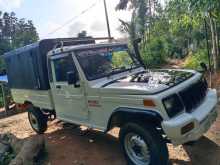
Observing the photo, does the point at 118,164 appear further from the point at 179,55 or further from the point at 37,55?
the point at 179,55

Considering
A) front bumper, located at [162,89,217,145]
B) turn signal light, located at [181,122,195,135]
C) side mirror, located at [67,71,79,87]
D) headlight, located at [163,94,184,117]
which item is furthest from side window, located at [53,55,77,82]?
turn signal light, located at [181,122,195,135]

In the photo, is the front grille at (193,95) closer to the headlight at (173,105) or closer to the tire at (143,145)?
the headlight at (173,105)

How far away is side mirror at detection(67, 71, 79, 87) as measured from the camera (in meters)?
4.82

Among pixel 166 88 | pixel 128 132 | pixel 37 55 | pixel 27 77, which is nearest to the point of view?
pixel 166 88

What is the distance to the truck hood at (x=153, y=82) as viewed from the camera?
3928 millimetres

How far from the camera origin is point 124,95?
4180 mm

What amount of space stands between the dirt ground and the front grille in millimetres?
1094

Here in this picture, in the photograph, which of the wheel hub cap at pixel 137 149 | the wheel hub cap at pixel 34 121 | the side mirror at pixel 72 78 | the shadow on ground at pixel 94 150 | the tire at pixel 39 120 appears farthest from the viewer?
the wheel hub cap at pixel 34 121

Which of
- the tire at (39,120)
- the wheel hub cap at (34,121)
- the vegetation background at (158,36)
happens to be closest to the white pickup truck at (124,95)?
the tire at (39,120)

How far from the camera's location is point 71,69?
5.20 metres

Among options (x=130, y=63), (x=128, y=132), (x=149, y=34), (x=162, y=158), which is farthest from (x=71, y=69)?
(x=149, y=34)

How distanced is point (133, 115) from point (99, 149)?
194 centimetres

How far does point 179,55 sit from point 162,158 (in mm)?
23715

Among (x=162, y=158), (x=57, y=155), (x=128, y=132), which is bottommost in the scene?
(x=57, y=155)
